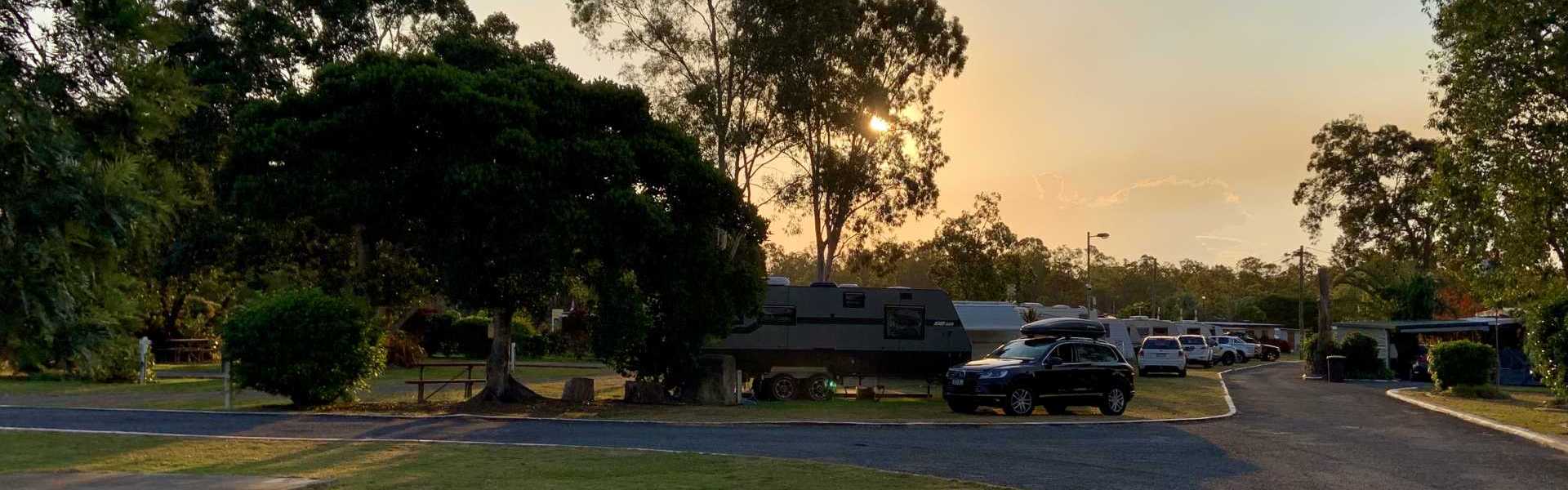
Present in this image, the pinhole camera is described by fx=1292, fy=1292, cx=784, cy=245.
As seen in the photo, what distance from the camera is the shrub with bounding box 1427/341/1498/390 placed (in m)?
33.3

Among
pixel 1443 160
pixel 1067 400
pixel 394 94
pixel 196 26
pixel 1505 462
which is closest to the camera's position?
pixel 1505 462

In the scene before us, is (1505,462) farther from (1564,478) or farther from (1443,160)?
(1443,160)

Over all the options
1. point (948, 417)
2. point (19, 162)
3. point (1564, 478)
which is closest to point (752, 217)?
point (948, 417)

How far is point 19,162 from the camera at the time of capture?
5840mm

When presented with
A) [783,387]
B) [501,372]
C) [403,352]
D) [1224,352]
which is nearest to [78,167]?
[501,372]

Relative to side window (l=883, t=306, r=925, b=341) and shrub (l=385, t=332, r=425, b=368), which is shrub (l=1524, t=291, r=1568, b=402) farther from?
shrub (l=385, t=332, r=425, b=368)

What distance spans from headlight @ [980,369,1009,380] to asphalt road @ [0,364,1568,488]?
2452 mm

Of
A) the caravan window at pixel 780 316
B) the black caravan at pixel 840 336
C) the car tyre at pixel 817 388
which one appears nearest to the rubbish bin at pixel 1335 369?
the black caravan at pixel 840 336

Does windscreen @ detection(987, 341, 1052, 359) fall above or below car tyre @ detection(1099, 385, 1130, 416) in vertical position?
above

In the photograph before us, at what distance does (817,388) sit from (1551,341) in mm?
14290

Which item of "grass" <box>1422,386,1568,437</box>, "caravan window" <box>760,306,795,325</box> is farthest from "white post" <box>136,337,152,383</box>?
"grass" <box>1422,386,1568,437</box>

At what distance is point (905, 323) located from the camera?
28734mm

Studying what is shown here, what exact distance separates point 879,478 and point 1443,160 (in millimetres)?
24085

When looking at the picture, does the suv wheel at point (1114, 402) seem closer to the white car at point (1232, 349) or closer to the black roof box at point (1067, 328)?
the black roof box at point (1067, 328)
